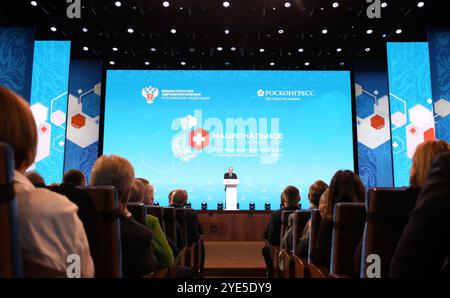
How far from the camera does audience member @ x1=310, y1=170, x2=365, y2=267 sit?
2.03 metres

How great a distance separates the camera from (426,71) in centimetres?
781

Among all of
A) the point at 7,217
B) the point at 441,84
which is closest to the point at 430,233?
the point at 7,217

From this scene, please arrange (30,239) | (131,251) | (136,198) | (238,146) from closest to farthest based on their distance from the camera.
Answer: (30,239) → (131,251) → (136,198) → (238,146)

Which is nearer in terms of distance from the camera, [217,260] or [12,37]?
[217,260]

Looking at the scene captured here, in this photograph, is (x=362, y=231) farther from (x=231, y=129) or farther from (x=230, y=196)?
(x=231, y=129)

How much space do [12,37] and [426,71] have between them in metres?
7.69

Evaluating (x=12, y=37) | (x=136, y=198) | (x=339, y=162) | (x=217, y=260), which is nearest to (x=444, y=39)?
(x=339, y=162)

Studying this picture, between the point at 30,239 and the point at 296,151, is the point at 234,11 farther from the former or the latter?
the point at 30,239

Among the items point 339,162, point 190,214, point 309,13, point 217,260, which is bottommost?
point 217,260

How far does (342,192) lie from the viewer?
6.66 ft

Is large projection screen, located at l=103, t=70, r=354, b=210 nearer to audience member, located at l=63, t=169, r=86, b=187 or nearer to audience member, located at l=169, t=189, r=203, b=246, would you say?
audience member, located at l=169, t=189, r=203, b=246

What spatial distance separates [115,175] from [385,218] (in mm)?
998

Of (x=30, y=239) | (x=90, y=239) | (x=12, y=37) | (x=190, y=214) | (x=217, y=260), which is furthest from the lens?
(x=12, y=37)

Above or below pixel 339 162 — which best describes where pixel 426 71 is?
above
